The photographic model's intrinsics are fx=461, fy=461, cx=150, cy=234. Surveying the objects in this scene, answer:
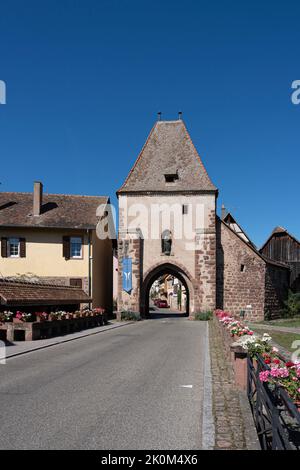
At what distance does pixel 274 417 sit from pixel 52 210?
3046 cm

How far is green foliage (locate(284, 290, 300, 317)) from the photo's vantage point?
119 feet

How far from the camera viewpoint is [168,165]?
34.5m

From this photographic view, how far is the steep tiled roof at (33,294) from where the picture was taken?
1803 cm

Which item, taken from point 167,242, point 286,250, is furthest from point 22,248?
point 286,250

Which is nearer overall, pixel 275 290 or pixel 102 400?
pixel 102 400

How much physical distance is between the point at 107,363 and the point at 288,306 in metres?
27.5

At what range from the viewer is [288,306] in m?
36.4

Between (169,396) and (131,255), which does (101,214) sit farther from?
(169,396)

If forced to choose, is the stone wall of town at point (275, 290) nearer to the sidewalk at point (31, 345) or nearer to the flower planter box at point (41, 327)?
the flower planter box at point (41, 327)

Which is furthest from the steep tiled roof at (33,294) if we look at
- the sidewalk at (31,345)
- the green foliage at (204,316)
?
the green foliage at (204,316)

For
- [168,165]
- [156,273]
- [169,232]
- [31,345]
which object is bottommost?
[31,345]

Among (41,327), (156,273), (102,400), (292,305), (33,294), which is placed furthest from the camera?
(292,305)

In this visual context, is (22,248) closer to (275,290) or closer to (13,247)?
(13,247)

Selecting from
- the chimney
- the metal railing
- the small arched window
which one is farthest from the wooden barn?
the metal railing
